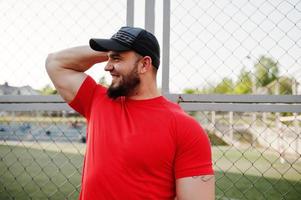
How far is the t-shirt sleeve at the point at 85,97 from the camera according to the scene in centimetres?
199

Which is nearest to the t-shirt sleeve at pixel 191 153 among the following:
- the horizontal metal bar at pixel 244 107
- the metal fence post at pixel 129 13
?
the horizontal metal bar at pixel 244 107

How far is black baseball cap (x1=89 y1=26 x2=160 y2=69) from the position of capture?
1860mm

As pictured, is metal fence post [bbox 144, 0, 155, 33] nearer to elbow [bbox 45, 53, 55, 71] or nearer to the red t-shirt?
elbow [bbox 45, 53, 55, 71]

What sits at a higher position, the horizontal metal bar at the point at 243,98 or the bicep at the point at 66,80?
the bicep at the point at 66,80

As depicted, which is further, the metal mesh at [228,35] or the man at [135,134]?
the metal mesh at [228,35]

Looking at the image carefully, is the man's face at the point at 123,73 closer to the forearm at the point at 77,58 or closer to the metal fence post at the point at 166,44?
the forearm at the point at 77,58

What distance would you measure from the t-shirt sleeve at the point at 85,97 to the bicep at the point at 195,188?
2.37ft

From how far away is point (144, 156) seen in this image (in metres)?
1.69

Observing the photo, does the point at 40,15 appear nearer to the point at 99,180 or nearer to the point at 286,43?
the point at 99,180

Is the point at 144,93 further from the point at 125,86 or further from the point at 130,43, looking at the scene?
the point at 130,43

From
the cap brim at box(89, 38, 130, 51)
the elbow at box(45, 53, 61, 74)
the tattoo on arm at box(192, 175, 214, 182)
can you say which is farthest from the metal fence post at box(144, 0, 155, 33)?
the tattoo on arm at box(192, 175, 214, 182)

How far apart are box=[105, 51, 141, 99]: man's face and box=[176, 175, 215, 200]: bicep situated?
1.89 ft

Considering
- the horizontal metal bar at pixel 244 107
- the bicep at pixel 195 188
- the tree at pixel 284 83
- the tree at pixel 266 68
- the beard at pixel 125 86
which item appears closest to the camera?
the bicep at pixel 195 188

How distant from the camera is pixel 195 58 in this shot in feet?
8.33
